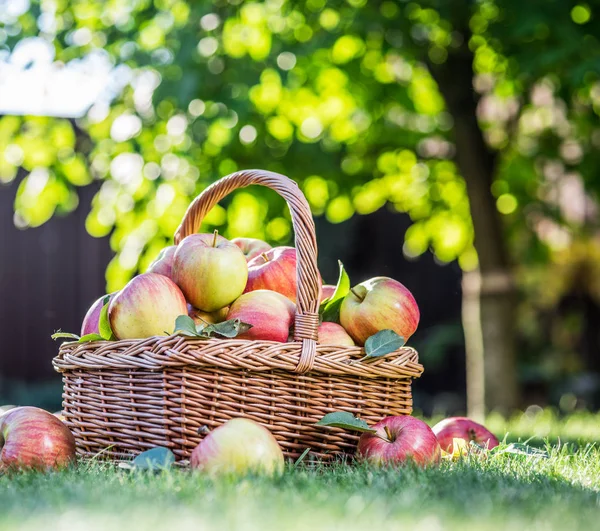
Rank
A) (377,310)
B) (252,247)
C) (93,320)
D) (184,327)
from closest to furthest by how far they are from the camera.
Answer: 1. (184,327)
2. (377,310)
3. (93,320)
4. (252,247)

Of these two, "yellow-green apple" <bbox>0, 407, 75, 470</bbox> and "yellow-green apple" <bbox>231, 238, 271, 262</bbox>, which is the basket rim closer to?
"yellow-green apple" <bbox>0, 407, 75, 470</bbox>

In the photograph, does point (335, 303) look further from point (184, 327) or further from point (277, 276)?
point (184, 327)

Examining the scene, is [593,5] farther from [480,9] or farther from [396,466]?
[396,466]

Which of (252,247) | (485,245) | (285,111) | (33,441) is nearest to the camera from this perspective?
(33,441)

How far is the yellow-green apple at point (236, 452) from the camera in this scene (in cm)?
182

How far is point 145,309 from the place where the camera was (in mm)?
2117

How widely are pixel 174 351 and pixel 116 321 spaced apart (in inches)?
10.9

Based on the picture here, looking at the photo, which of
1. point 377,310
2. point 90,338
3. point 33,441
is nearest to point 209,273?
point 90,338

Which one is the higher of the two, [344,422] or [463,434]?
Answer: [344,422]

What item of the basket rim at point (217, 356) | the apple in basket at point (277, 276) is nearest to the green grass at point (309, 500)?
the basket rim at point (217, 356)

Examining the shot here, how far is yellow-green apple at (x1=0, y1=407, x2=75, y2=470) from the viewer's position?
208 cm

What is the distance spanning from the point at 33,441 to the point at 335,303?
929mm

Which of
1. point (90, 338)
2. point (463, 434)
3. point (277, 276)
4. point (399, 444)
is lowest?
point (463, 434)

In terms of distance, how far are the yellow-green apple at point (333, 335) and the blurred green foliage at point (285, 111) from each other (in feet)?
5.91
